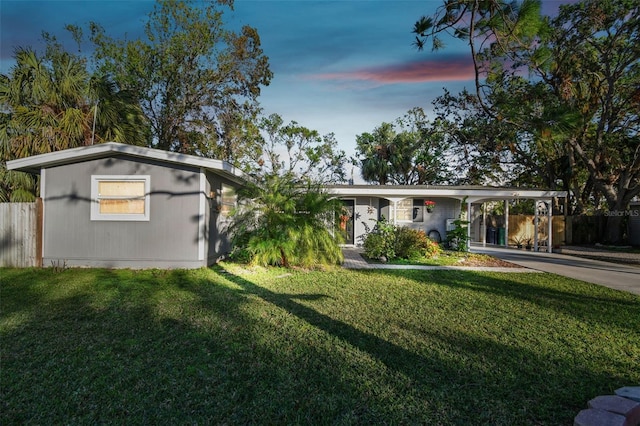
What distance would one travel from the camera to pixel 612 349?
11.8 ft

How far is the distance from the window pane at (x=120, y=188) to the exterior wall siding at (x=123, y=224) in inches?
9.5

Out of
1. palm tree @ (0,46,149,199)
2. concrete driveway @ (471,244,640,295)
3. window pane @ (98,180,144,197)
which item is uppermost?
palm tree @ (0,46,149,199)

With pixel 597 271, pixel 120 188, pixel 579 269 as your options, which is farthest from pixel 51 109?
pixel 597 271

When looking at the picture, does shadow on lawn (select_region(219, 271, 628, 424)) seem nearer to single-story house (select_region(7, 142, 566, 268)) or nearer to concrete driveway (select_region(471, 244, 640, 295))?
concrete driveway (select_region(471, 244, 640, 295))

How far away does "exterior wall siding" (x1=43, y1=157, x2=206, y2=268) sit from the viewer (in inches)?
314

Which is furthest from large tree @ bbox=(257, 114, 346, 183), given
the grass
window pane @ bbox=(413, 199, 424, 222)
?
the grass

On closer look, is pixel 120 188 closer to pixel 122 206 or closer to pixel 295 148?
pixel 122 206

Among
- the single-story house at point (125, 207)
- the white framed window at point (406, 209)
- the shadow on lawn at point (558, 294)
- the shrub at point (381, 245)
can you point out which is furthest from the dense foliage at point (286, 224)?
the white framed window at point (406, 209)

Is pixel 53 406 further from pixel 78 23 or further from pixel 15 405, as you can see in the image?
pixel 78 23

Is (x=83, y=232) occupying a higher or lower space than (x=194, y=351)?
higher

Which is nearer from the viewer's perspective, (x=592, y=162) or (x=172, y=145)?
(x=592, y=162)

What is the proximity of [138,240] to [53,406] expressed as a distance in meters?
6.16

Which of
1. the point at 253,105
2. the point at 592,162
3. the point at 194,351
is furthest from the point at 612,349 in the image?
the point at 253,105

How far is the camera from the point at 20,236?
26.6ft
